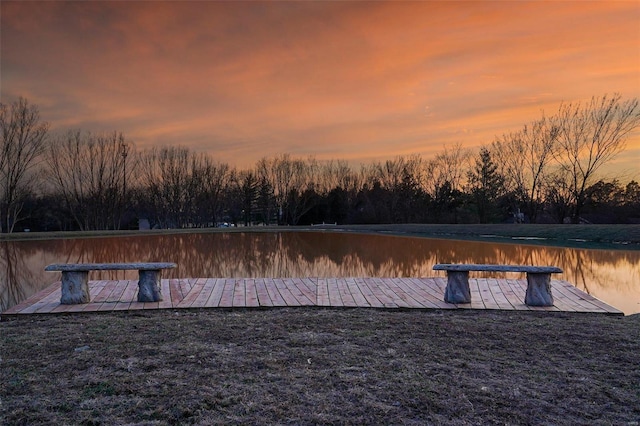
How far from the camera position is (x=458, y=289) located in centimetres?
463

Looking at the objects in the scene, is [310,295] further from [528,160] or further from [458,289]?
[528,160]

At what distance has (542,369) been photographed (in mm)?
2711

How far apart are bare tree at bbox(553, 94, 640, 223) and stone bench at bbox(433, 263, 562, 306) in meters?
19.5

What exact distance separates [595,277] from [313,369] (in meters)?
6.44

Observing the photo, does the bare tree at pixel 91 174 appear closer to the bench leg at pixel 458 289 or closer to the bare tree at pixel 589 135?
the bare tree at pixel 589 135

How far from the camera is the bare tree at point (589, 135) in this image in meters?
19.9

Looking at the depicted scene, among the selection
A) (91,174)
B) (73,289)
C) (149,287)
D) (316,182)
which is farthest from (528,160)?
(91,174)

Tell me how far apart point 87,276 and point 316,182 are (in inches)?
1414

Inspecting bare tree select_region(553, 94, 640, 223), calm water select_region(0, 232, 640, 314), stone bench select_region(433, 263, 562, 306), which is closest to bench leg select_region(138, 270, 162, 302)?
calm water select_region(0, 232, 640, 314)

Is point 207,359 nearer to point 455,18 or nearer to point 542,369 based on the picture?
point 542,369

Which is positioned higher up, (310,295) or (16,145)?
(16,145)

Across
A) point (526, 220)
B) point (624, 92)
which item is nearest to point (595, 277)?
point (624, 92)

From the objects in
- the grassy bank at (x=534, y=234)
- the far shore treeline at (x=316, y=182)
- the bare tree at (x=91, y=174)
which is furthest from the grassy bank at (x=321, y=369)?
the bare tree at (x=91, y=174)

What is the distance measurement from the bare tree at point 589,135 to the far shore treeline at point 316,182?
0.05 m
